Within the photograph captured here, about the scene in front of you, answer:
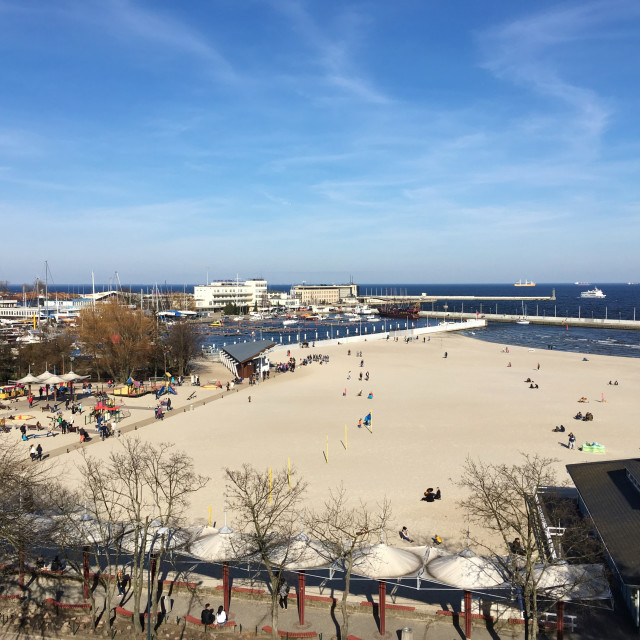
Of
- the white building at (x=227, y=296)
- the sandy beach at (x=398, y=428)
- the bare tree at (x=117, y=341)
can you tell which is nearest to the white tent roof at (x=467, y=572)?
the sandy beach at (x=398, y=428)

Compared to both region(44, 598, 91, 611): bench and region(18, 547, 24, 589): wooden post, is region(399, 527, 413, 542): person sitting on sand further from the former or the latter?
region(18, 547, 24, 589): wooden post

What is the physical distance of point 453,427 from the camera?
32.3 meters

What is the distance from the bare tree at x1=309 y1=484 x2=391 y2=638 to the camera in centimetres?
1327

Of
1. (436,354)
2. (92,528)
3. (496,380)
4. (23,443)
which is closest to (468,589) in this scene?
(92,528)

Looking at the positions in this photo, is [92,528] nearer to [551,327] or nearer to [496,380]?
[496,380]

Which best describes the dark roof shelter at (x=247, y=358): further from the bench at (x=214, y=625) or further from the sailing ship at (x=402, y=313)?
the sailing ship at (x=402, y=313)

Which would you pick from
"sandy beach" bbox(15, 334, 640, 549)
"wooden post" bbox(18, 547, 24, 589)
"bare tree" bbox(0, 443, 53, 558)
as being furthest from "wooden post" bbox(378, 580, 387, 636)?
"wooden post" bbox(18, 547, 24, 589)

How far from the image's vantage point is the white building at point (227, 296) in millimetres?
178875

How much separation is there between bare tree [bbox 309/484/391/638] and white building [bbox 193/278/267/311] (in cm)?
15953

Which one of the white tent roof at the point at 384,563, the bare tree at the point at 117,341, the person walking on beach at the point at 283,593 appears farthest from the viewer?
the bare tree at the point at 117,341

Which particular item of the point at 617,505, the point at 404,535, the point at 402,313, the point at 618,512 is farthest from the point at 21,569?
the point at 402,313

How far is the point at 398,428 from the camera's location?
3238cm

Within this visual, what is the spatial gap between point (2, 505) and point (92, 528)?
8.45 ft

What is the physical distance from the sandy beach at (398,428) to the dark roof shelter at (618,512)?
14.6 feet
